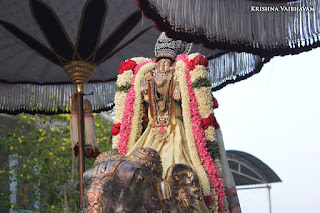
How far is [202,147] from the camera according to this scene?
3.75m

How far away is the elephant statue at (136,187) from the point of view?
7.84 feet

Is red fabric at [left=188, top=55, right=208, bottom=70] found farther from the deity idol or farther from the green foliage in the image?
the green foliage

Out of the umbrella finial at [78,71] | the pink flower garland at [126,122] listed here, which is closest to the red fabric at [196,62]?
the pink flower garland at [126,122]

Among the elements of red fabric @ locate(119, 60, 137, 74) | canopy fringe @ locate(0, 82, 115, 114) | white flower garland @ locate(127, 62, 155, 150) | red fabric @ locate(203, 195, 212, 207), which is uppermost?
canopy fringe @ locate(0, 82, 115, 114)

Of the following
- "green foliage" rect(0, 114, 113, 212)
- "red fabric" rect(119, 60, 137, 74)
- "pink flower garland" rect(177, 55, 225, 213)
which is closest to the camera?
"pink flower garland" rect(177, 55, 225, 213)

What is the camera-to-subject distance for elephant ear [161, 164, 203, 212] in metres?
2.70

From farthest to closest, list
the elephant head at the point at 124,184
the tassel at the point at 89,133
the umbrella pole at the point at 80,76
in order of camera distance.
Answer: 1. the tassel at the point at 89,133
2. the umbrella pole at the point at 80,76
3. the elephant head at the point at 124,184

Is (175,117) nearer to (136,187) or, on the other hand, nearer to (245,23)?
(245,23)

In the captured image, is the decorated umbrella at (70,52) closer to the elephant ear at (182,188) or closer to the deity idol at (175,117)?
the deity idol at (175,117)

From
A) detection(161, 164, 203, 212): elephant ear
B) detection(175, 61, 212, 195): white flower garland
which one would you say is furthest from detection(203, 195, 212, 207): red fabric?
detection(161, 164, 203, 212): elephant ear

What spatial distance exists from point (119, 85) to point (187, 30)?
4.59ft

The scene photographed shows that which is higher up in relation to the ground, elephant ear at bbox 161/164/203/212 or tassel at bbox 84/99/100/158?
tassel at bbox 84/99/100/158

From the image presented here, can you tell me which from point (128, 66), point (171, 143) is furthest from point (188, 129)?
point (128, 66)

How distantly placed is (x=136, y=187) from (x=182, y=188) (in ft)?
1.49
